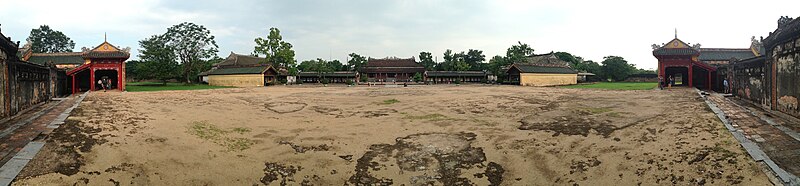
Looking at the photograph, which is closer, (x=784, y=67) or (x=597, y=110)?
(x=784, y=67)

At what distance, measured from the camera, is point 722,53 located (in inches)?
1677

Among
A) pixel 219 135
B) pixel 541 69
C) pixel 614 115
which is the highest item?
pixel 541 69

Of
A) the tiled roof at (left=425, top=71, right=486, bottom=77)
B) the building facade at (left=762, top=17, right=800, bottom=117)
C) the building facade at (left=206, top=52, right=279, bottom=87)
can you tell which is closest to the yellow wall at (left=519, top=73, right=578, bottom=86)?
the tiled roof at (left=425, top=71, right=486, bottom=77)

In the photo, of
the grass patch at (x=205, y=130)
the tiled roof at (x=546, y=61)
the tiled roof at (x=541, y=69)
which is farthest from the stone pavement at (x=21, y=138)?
the tiled roof at (x=546, y=61)

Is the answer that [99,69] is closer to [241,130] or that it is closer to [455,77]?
[241,130]

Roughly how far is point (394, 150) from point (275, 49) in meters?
43.2

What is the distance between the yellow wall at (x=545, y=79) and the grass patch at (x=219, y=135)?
126ft

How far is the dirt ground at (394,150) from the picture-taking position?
22.6 ft

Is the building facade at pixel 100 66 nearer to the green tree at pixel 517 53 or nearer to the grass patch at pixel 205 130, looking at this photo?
the grass patch at pixel 205 130

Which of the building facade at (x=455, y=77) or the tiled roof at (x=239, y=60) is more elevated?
the tiled roof at (x=239, y=60)

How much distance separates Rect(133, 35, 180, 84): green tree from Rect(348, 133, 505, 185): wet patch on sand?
39.9 metres

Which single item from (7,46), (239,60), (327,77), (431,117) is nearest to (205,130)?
(7,46)

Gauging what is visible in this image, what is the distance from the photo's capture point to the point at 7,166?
246 inches

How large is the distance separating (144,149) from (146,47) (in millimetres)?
42551
